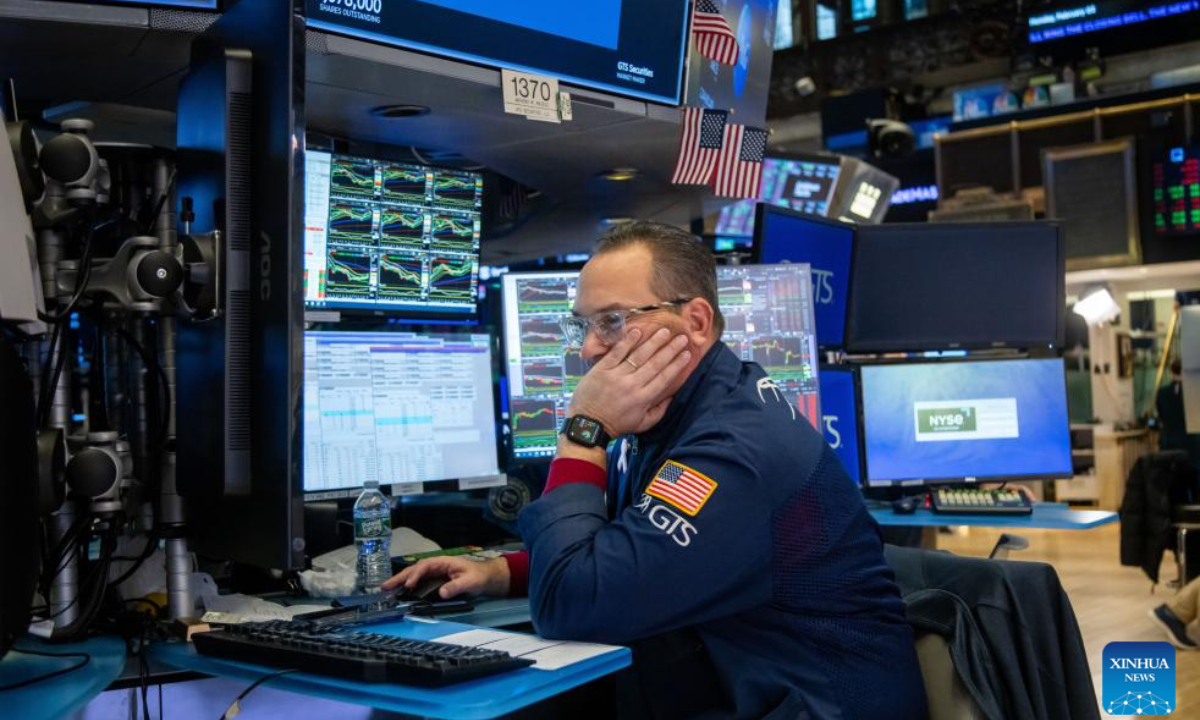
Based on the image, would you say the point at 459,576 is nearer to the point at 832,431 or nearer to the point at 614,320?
the point at 614,320

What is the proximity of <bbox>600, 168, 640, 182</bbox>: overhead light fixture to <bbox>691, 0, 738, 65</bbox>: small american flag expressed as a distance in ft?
1.28

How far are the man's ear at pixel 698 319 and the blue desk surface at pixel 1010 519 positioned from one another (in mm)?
1600

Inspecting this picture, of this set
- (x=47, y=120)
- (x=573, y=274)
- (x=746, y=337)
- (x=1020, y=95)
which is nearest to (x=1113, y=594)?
(x=746, y=337)

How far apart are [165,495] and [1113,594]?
234 inches

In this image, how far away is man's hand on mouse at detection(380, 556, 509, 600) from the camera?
1973 mm

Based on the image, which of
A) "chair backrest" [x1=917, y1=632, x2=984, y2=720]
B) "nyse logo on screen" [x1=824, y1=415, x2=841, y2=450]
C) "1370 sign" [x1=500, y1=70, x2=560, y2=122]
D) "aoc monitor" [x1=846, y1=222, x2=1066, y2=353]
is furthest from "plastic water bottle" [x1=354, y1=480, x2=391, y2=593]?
"aoc monitor" [x1=846, y1=222, x2=1066, y2=353]

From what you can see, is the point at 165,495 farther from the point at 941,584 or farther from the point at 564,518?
the point at 941,584

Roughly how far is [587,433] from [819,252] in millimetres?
1970

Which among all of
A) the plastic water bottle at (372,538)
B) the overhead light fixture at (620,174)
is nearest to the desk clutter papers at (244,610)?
the plastic water bottle at (372,538)

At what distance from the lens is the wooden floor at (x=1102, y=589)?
4.70 metres

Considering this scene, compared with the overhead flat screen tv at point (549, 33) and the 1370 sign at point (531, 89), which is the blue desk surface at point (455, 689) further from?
the 1370 sign at point (531, 89)

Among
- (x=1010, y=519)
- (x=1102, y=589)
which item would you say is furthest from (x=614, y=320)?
(x=1102, y=589)

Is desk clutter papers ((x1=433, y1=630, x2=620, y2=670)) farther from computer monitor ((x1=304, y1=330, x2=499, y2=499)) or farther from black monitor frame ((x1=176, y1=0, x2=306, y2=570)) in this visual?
computer monitor ((x1=304, y1=330, x2=499, y2=499))

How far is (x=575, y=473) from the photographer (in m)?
1.75
